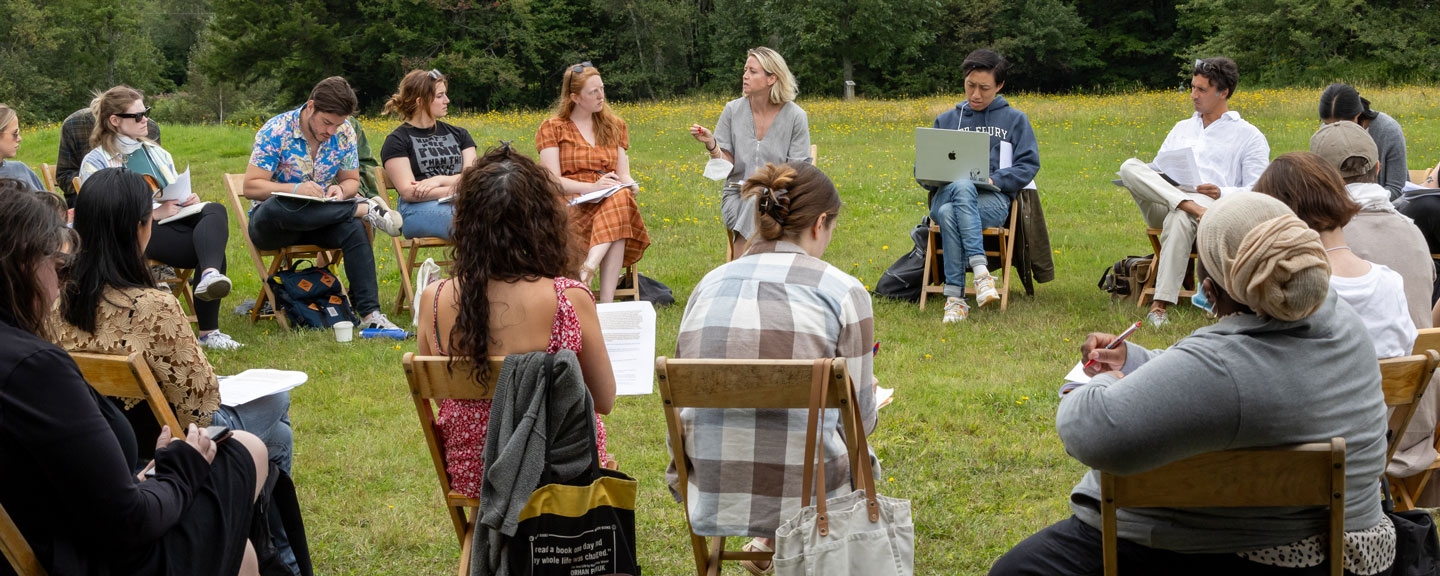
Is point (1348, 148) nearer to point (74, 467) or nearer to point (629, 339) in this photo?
point (629, 339)

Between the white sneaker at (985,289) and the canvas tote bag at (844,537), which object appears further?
the white sneaker at (985,289)

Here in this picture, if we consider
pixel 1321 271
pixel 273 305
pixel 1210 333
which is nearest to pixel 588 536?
pixel 1210 333

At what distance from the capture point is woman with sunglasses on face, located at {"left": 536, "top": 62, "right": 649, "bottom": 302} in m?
7.09

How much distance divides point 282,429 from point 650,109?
865 inches

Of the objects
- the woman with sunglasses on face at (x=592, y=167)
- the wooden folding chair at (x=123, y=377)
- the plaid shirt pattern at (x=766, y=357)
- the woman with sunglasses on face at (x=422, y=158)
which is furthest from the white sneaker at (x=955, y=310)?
Result: the wooden folding chair at (x=123, y=377)

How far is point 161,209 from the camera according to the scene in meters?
6.65

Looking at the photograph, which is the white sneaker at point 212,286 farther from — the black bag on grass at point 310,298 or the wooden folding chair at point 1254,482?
the wooden folding chair at point 1254,482

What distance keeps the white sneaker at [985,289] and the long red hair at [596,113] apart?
93.7 inches

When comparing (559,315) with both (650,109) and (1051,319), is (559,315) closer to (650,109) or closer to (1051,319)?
(1051,319)

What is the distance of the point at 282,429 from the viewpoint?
3775 millimetres

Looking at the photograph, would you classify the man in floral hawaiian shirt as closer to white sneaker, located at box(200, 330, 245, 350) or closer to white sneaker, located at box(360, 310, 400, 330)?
white sneaker, located at box(360, 310, 400, 330)

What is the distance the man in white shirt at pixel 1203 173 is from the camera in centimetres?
683

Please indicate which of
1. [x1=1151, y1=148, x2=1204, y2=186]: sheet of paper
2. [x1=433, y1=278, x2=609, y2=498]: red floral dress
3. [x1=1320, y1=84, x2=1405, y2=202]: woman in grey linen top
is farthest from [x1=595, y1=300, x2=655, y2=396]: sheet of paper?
[x1=1320, y1=84, x2=1405, y2=202]: woman in grey linen top

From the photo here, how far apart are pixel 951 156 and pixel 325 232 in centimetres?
383
